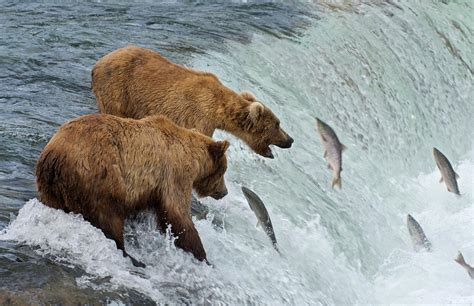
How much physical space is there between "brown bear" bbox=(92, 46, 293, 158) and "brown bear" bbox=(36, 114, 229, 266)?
49.6 inches

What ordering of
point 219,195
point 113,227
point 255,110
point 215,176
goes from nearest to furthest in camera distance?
point 113,227, point 215,176, point 219,195, point 255,110

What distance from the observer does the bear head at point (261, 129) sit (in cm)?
686

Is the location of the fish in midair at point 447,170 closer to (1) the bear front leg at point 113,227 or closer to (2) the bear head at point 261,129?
(2) the bear head at point 261,129

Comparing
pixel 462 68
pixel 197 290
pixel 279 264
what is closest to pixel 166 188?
pixel 197 290

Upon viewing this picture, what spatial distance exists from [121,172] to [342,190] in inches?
142

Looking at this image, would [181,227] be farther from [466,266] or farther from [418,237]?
[418,237]

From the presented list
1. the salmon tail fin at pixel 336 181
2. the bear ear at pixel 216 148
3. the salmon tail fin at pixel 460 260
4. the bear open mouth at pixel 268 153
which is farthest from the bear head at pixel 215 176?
the salmon tail fin at pixel 460 260

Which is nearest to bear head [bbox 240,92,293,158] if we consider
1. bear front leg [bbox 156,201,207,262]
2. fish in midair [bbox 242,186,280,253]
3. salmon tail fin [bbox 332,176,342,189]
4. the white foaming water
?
the white foaming water

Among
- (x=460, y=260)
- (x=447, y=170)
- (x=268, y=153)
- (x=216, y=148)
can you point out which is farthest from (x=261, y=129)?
(x=447, y=170)

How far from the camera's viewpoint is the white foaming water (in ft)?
15.7

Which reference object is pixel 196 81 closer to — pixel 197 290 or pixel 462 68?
pixel 197 290

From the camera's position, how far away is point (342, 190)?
26.0 feet

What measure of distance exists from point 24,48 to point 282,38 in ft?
9.89

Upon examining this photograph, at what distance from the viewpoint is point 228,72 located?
8.78 m
